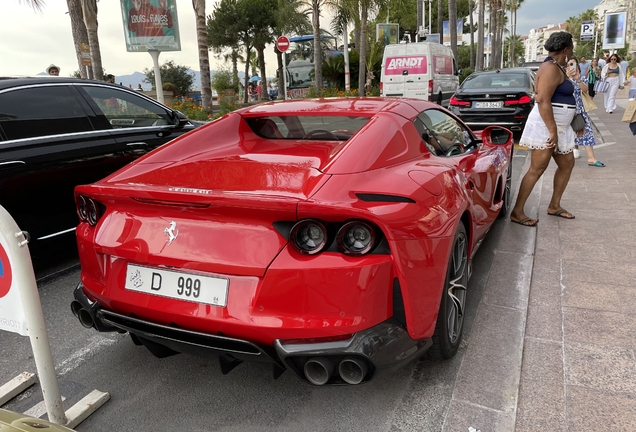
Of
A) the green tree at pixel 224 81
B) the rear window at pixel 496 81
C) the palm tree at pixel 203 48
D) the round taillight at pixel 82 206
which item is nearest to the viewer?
the round taillight at pixel 82 206

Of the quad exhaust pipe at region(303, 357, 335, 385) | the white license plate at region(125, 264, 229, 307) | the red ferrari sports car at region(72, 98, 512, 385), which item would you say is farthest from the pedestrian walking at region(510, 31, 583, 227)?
the white license plate at region(125, 264, 229, 307)

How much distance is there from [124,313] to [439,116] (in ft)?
7.93

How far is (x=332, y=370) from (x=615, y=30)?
101 feet

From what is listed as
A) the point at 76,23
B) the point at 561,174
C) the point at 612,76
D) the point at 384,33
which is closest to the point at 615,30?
the point at 384,33

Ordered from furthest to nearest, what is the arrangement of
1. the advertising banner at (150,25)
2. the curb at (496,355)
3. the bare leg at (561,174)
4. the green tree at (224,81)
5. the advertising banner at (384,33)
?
the green tree at (224,81) → the advertising banner at (384,33) → the advertising banner at (150,25) → the bare leg at (561,174) → the curb at (496,355)

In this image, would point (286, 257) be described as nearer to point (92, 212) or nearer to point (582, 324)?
point (92, 212)

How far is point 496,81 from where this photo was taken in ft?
38.8

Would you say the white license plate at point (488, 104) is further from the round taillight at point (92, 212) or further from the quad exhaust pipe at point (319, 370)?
the quad exhaust pipe at point (319, 370)

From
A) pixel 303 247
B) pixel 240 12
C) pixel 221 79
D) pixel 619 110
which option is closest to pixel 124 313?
pixel 303 247

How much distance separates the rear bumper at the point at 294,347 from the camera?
80.4 inches

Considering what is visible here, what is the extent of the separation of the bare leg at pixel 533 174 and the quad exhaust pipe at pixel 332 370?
3795 mm

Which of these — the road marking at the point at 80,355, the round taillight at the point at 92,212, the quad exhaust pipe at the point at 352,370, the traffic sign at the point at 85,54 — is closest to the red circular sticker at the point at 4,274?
the round taillight at the point at 92,212

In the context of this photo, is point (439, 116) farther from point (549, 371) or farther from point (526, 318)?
point (549, 371)

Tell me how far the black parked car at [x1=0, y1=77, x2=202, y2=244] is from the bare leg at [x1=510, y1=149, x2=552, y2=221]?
380 centimetres
